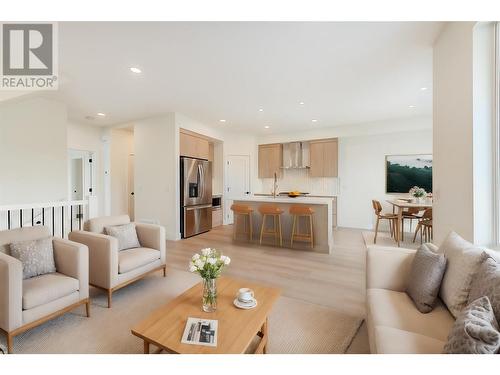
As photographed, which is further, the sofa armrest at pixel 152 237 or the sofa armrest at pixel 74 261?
the sofa armrest at pixel 152 237

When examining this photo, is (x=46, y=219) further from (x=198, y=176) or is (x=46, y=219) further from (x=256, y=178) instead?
(x=256, y=178)

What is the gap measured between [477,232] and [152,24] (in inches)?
134

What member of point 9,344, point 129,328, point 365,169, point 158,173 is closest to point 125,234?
point 129,328

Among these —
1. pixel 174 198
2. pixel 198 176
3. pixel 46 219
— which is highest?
pixel 198 176

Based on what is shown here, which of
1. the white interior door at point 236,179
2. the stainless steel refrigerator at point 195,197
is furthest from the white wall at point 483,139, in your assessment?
the white interior door at point 236,179

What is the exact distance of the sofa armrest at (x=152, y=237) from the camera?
3008 mm

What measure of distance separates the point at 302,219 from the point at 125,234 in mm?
3013

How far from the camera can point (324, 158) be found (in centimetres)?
662

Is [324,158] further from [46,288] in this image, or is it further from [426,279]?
[46,288]

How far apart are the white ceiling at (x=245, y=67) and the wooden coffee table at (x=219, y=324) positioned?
8.05 ft

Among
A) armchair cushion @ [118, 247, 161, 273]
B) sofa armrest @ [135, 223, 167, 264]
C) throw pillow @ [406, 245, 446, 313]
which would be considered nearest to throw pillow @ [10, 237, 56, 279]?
armchair cushion @ [118, 247, 161, 273]

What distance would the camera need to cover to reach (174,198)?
508 centimetres

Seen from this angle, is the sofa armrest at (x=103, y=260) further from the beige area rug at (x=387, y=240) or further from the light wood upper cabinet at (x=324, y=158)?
the light wood upper cabinet at (x=324, y=158)
